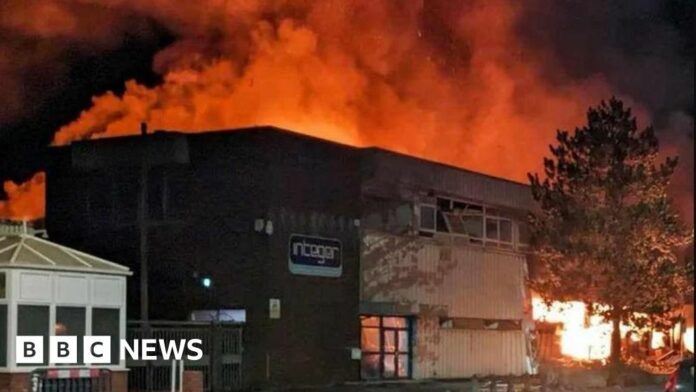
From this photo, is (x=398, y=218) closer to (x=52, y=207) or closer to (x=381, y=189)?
(x=381, y=189)

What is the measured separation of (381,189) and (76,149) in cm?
851

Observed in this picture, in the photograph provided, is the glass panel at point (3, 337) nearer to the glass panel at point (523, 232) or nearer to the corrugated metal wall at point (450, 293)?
the corrugated metal wall at point (450, 293)

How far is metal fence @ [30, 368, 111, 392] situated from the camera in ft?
67.3

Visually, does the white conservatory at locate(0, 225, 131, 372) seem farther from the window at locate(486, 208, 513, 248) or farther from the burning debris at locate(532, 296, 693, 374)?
the burning debris at locate(532, 296, 693, 374)

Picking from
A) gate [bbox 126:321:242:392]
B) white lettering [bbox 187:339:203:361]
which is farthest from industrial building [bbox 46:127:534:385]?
white lettering [bbox 187:339:203:361]

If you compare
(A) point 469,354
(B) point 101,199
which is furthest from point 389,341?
(B) point 101,199

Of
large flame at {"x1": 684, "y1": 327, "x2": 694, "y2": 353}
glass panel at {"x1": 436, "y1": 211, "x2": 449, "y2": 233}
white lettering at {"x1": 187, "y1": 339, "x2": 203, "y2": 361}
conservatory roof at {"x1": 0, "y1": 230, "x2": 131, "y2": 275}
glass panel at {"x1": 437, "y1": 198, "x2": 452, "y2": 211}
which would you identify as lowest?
white lettering at {"x1": 187, "y1": 339, "x2": 203, "y2": 361}

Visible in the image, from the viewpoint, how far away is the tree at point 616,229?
35281mm

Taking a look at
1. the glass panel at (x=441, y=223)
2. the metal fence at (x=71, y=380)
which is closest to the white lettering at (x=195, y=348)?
the metal fence at (x=71, y=380)

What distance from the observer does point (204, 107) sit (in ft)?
136

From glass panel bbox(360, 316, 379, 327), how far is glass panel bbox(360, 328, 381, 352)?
0.14 m

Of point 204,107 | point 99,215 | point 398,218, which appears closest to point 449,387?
point 398,218

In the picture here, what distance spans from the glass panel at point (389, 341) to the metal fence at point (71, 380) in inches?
484

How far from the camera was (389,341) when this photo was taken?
113 feet
